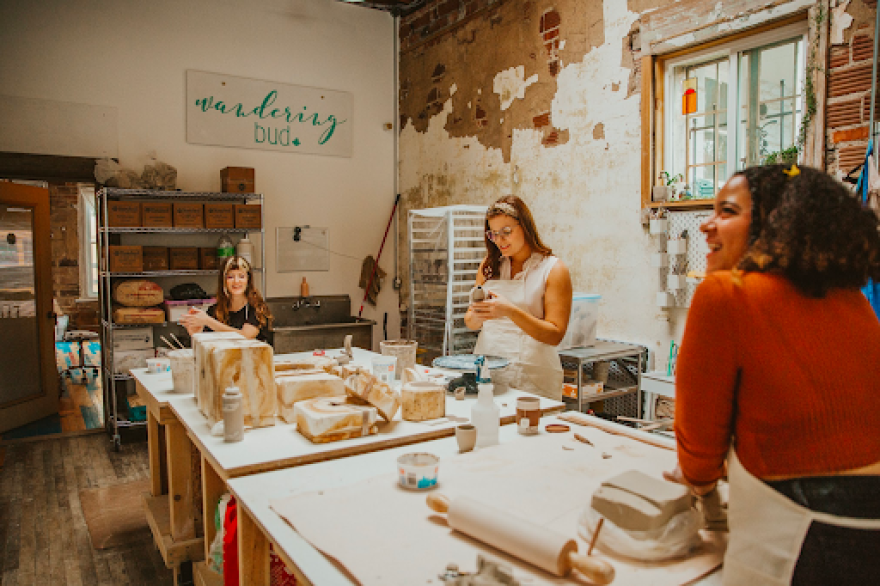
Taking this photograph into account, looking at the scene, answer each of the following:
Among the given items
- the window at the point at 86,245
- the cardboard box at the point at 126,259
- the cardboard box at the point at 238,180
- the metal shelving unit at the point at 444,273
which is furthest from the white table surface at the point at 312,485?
the window at the point at 86,245

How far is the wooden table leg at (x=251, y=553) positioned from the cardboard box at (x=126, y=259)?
12.2ft

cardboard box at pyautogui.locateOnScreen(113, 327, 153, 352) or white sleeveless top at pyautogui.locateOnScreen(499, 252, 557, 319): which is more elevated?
white sleeveless top at pyautogui.locateOnScreen(499, 252, 557, 319)

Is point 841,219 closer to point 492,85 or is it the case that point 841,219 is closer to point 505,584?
point 505,584

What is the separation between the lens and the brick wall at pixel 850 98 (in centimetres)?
271

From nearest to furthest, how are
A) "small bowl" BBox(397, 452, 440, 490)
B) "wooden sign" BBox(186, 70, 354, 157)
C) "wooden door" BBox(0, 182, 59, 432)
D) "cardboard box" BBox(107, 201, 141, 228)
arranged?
1. "small bowl" BBox(397, 452, 440, 490)
2. "cardboard box" BBox(107, 201, 141, 228)
3. "wooden door" BBox(0, 182, 59, 432)
4. "wooden sign" BBox(186, 70, 354, 157)

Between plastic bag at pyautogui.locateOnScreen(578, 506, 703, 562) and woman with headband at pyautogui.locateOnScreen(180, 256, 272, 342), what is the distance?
2.79 meters

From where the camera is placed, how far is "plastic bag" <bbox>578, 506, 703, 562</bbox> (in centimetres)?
114

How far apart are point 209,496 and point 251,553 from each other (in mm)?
625

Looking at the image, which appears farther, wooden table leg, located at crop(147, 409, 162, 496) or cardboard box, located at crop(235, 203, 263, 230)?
cardboard box, located at crop(235, 203, 263, 230)

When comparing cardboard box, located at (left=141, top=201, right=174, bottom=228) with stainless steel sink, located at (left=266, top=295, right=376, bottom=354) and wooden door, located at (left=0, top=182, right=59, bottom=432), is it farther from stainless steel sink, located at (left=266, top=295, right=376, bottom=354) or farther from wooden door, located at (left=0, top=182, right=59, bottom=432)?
wooden door, located at (left=0, top=182, right=59, bottom=432)

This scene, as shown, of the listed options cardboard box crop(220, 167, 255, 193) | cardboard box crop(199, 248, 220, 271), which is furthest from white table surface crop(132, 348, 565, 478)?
cardboard box crop(220, 167, 255, 193)

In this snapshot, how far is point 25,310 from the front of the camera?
5.39 metres

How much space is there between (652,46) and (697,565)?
10.9ft

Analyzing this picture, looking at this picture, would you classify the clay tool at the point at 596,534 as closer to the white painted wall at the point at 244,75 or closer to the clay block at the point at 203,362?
the clay block at the point at 203,362
